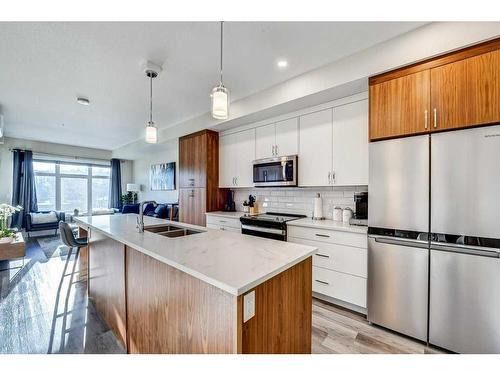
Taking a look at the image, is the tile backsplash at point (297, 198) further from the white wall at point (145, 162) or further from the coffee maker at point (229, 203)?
the white wall at point (145, 162)

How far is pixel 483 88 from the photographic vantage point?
62.2 inches

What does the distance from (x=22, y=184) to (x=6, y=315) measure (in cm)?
533

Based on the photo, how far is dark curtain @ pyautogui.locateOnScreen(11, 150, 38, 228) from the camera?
19.0ft

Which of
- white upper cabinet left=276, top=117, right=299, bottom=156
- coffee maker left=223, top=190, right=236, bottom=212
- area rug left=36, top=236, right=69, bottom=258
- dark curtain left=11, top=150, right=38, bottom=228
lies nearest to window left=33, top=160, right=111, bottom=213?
dark curtain left=11, top=150, right=38, bottom=228

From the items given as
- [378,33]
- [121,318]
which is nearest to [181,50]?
[378,33]

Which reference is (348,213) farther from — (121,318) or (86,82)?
(86,82)

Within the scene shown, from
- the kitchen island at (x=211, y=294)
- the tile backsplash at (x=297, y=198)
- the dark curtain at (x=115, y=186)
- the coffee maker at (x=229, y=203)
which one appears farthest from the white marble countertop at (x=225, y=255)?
the dark curtain at (x=115, y=186)

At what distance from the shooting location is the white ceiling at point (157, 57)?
184 centimetres

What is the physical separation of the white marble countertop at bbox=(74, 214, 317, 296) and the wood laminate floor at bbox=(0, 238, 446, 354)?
36.9 inches

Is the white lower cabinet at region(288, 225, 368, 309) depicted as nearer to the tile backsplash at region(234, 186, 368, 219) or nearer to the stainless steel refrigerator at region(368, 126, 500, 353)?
the stainless steel refrigerator at region(368, 126, 500, 353)

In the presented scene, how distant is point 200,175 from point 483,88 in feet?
11.6

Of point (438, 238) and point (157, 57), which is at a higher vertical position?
point (157, 57)

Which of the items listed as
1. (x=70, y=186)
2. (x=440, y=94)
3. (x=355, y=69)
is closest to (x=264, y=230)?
(x=355, y=69)

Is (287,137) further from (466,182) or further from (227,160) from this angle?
(466,182)
